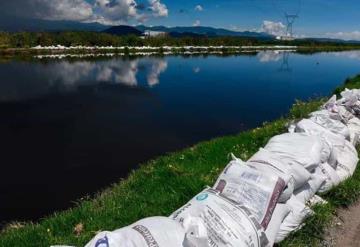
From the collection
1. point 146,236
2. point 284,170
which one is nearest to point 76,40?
point 284,170

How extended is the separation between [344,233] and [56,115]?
13.4 metres

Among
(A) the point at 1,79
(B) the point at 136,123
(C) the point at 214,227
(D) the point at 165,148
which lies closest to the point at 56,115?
(B) the point at 136,123

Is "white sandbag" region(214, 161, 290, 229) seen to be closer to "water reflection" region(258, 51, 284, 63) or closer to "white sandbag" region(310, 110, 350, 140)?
"white sandbag" region(310, 110, 350, 140)

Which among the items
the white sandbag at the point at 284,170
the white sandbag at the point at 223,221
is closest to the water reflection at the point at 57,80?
the white sandbag at the point at 284,170

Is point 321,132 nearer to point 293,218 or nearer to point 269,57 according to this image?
point 293,218

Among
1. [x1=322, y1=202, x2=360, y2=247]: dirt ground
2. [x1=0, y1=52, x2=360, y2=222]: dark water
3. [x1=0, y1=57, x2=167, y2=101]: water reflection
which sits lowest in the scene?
[x1=0, y1=52, x2=360, y2=222]: dark water

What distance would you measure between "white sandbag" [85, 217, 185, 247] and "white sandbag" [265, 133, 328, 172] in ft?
5.41

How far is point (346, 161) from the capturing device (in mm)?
5359

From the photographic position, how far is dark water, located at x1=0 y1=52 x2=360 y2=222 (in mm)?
8844

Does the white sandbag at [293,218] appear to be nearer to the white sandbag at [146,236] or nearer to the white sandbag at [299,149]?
the white sandbag at [299,149]

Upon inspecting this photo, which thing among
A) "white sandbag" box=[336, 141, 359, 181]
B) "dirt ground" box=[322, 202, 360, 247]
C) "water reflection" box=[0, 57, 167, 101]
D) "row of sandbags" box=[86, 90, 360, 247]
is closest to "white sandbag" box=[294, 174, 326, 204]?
"row of sandbags" box=[86, 90, 360, 247]

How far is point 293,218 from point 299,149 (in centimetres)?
89

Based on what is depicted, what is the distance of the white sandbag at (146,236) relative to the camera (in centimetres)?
261

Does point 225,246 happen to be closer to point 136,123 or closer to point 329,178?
point 329,178
